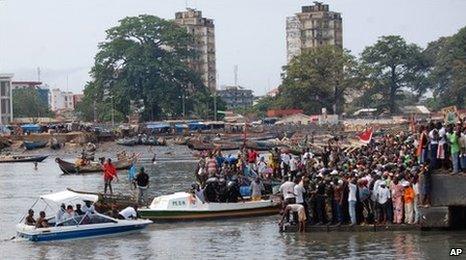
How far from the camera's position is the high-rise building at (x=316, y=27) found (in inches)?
7234

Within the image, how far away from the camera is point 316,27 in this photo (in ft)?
604

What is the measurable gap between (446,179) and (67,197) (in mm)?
11375

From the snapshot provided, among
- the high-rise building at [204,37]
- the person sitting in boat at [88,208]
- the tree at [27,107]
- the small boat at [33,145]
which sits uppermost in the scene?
the high-rise building at [204,37]

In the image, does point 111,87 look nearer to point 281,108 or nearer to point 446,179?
point 281,108

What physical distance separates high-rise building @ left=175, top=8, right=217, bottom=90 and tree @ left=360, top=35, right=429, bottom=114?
52164 mm

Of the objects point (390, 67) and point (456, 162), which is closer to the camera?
point (456, 162)

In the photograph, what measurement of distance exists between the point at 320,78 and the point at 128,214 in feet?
339

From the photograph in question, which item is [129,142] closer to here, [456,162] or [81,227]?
[81,227]

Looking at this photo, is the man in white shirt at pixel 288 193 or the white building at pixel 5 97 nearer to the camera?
the man in white shirt at pixel 288 193

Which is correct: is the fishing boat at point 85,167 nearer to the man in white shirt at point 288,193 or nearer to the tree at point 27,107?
the man in white shirt at point 288,193

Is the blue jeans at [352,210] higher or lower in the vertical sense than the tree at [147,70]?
lower

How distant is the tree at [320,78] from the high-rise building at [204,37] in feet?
182

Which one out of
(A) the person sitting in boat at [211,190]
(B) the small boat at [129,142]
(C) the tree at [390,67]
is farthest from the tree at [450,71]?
(A) the person sitting in boat at [211,190]

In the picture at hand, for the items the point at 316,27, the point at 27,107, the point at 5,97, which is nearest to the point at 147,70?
the point at 5,97
